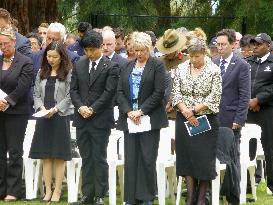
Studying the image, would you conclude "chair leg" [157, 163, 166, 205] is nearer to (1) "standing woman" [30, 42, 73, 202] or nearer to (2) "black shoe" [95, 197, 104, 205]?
(2) "black shoe" [95, 197, 104, 205]

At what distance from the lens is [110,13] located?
19297 millimetres

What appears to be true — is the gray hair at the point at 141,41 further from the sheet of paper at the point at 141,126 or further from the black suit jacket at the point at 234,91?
the black suit jacket at the point at 234,91

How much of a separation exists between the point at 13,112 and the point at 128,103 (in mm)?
1681

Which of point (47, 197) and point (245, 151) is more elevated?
point (245, 151)

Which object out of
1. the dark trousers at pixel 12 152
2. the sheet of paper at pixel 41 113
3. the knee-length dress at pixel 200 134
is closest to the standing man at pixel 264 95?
the knee-length dress at pixel 200 134

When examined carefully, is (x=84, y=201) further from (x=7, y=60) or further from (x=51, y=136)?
(x=7, y=60)

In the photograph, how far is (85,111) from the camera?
33.9 ft

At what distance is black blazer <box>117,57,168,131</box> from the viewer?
10023 mm

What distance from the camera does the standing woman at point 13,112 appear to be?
36.1ft

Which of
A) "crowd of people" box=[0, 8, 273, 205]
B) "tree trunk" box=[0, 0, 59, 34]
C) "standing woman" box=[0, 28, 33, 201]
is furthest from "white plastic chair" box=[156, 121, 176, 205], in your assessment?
"tree trunk" box=[0, 0, 59, 34]

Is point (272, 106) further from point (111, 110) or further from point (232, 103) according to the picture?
point (111, 110)

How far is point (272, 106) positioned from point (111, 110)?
8.08 feet

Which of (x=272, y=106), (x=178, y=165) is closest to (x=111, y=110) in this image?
(x=178, y=165)

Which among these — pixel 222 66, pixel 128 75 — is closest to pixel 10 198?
pixel 128 75
